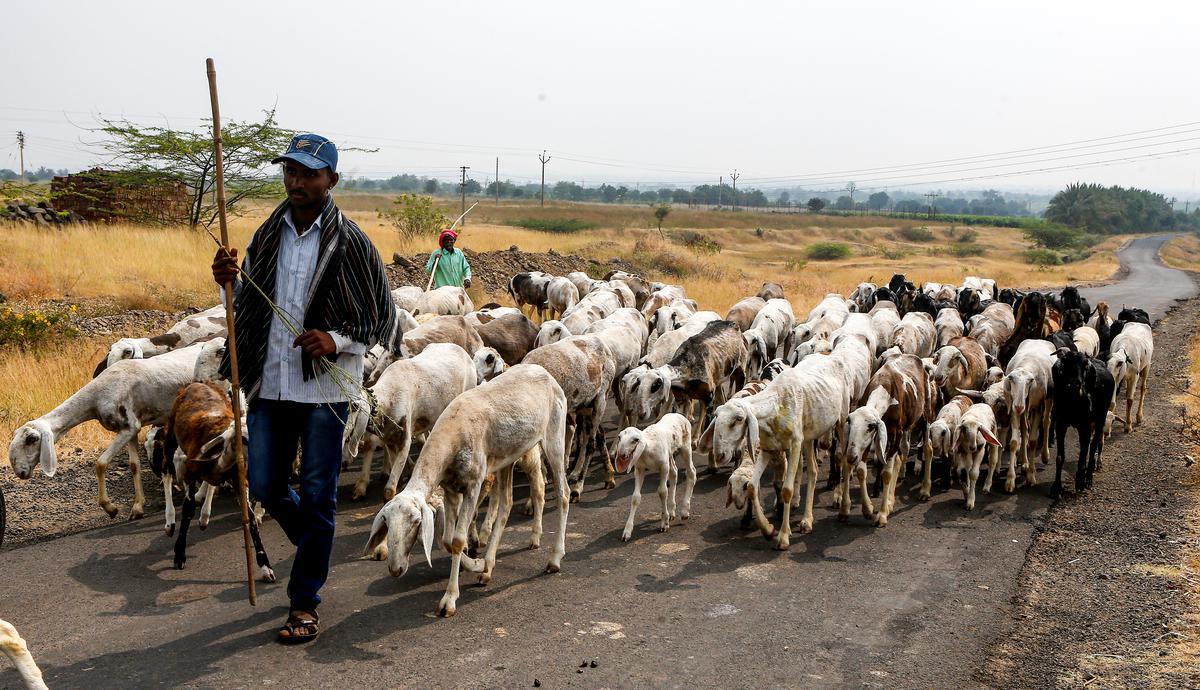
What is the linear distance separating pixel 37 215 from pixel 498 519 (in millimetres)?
21438

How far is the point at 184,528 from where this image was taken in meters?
7.11

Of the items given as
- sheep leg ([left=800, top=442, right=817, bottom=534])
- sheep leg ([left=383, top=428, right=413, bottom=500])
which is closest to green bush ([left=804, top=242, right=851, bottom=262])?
sheep leg ([left=800, top=442, right=817, bottom=534])

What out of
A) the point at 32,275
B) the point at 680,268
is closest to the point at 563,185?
the point at 680,268

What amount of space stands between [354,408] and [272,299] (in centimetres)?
236

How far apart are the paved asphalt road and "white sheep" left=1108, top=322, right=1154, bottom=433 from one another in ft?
15.9

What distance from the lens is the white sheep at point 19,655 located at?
15.3ft

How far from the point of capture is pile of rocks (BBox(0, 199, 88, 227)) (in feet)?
74.7

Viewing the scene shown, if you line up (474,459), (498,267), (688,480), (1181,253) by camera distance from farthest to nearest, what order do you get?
(1181,253)
(498,267)
(688,480)
(474,459)

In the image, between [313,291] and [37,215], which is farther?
[37,215]

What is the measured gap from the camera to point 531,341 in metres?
12.5

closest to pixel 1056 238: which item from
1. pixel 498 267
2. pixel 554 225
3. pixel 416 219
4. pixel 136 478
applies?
pixel 554 225

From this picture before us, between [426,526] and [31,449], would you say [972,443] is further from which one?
[31,449]

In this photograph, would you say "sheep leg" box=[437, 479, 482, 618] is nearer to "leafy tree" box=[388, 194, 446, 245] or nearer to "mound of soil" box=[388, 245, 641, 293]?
"mound of soil" box=[388, 245, 641, 293]

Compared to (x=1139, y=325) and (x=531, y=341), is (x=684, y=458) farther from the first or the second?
(x=1139, y=325)
